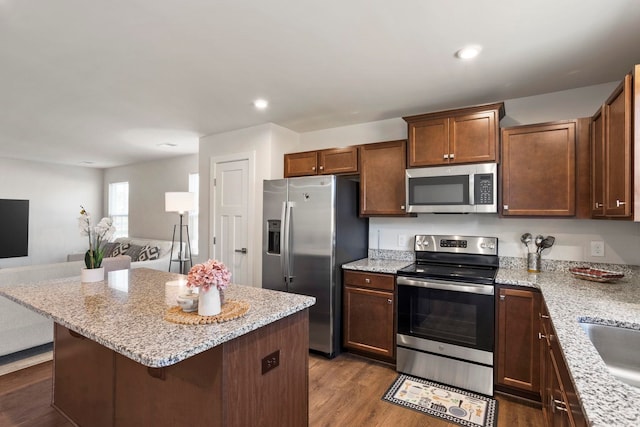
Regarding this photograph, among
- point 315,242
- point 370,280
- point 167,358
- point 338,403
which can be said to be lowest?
point 338,403

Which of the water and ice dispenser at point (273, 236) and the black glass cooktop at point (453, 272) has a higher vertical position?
the water and ice dispenser at point (273, 236)

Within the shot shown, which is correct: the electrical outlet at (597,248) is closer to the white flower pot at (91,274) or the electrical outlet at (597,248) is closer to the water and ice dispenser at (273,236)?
the water and ice dispenser at (273,236)

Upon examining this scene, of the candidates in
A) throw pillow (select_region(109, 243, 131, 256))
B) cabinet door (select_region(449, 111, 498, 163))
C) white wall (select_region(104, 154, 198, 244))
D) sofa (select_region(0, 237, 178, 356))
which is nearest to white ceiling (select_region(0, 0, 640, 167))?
cabinet door (select_region(449, 111, 498, 163))

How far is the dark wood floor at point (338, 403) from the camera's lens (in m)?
2.15

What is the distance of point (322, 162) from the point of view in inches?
138

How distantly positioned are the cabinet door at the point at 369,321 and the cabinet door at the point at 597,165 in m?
1.56

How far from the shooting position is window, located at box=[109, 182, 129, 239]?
6996 millimetres

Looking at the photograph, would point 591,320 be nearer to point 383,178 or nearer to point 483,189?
point 483,189

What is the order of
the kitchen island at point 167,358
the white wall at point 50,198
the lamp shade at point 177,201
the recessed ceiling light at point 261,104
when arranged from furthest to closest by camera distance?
the white wall at point 50,198 → the lamp shade at point 177,201 → the recessed ceiling light at point 261,104 → the kitchen island at point 167,358

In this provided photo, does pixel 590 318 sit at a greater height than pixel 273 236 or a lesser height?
lesser

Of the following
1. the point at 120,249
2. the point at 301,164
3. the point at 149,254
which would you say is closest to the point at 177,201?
Result: the point at 149,254

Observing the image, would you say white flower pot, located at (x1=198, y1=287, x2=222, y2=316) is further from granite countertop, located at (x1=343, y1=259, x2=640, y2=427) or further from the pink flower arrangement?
granite countertop, located at (x1=343, y1=259, x2=640, y2=427)

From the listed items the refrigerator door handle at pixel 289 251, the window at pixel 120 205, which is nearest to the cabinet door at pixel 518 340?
the refrigerator door handle at pixel 289 251

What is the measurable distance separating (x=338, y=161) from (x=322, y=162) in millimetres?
185
